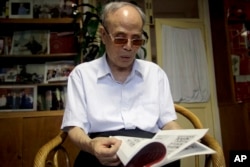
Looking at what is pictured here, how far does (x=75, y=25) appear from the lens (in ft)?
6.48

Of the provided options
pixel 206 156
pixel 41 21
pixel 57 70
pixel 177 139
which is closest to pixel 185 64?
pixel 57 70

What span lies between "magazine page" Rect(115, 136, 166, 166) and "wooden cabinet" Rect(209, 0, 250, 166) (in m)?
1.66

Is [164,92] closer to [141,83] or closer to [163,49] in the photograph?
[141,83]

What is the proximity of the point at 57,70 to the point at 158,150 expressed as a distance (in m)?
1.64

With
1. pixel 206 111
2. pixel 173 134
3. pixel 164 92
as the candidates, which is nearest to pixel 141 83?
pixel 164 92

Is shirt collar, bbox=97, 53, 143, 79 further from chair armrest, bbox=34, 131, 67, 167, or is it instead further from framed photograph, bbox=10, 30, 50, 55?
framed photograph, bbox=10, 30, 50, 55

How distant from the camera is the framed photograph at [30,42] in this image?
1993 millimetres

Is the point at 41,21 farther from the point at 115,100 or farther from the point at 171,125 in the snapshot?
the point at 171,125

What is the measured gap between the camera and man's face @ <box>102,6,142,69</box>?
861mm

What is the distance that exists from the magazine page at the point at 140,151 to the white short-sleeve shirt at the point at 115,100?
284mm

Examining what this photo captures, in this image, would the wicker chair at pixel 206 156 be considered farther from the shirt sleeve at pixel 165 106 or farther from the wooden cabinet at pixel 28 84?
the wooden cabinet at pixel 28 84

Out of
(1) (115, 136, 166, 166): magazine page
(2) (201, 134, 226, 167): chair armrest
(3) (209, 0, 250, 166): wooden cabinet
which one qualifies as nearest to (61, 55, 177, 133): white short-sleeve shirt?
(2) (201, 134, 226, 167): chair armrest

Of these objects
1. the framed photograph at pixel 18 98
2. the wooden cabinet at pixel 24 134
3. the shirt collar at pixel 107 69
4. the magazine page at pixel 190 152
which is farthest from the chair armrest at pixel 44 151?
the framed photograph at pixel 18 98

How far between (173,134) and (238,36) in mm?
2047
